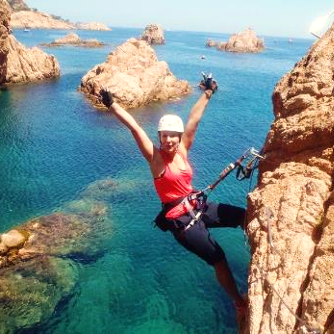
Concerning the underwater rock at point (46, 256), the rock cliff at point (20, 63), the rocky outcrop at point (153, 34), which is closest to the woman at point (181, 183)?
the underwater rock at point (46, 256)

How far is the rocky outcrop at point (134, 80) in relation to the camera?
5700 cm

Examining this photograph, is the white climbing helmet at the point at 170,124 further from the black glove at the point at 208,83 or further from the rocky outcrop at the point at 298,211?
the rocky outcrop at the point at 298,211

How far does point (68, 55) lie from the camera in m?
124

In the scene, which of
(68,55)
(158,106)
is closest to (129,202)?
(158,106)

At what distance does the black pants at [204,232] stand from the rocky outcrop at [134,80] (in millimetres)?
47165

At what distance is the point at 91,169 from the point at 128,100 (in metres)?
24.6

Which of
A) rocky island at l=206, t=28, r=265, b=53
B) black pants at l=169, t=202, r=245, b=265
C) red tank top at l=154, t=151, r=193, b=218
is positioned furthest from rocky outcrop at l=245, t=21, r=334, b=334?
rocky island at l=206, t=28, r=265, b=53

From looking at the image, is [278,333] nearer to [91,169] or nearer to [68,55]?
[91,169]

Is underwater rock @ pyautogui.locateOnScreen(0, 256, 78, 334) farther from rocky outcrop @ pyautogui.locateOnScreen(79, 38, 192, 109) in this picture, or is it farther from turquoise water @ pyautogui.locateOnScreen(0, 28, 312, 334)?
rocky outcrop @ pyautogui.locateOnScreen(79, 38, 192, 109)

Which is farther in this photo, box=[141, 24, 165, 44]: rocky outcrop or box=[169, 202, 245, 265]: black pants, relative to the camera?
box=[141, 24, 165, 44]: rocky outcrop

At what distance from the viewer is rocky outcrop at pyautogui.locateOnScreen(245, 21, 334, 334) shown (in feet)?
24.6

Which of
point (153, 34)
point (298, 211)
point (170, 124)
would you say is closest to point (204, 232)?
point (298, 211)

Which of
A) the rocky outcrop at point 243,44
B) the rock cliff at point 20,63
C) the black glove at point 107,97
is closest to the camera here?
the black glove at point 107,97

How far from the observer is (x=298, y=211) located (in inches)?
351
